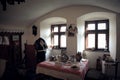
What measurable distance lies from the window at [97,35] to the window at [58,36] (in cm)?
112

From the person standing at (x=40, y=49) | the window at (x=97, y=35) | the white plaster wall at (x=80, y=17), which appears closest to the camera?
the white plaster wall at (x=80, y=17)

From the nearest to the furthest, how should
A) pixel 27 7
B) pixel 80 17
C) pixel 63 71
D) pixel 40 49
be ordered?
1. pixel 63 71
2. pixel 27 7
3. pixel 80 17
4. pixel 40 49

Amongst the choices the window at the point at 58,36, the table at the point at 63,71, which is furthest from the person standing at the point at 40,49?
the table at the point at 63,71

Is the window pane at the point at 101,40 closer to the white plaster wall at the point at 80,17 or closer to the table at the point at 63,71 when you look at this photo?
the white plaster wall at the point at 80,17

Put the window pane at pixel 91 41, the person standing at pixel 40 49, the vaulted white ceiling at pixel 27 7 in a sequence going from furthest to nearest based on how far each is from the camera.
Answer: the person standing at pixel 40 49
the window pane at pixel 91 41
the vaulted white ceiling at pixel 27 7

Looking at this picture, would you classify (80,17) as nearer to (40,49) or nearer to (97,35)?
(97,35)

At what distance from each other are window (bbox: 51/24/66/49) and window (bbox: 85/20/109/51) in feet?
3.69

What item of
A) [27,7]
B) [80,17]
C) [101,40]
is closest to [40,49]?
[27,7]

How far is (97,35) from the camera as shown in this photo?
475 centimetres

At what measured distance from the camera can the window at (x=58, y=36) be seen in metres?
5.55

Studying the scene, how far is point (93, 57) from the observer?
15.3 feet

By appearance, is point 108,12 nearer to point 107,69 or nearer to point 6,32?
point 107,69

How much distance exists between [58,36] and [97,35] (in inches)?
71.3

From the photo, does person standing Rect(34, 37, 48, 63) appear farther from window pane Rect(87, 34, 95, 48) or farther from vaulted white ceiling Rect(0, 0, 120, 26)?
window pane Rect(87, 34, 95, 48)
